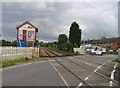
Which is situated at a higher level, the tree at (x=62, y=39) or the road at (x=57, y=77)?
the tree at (x=62, y=39)

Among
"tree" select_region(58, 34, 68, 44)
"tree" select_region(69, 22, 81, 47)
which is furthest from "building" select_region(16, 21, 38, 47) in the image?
"tree" select_region(58, 34, 68, 44)

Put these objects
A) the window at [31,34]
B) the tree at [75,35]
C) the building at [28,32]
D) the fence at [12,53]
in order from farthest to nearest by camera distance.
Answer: the tree at [75,35], the window at [31,34], the building at [28,32], the fence at [12,53]

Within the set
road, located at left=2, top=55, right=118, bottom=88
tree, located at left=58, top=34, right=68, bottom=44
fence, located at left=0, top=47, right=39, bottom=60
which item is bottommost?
road, located at left=2, top=55, right=118, bottom=88

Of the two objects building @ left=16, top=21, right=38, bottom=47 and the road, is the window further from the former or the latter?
the road

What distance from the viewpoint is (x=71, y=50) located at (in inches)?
3317

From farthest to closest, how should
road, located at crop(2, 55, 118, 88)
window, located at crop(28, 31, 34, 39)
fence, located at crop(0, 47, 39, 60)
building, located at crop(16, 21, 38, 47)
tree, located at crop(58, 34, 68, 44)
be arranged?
tree, located at crop(58, 34, 68, 44)
window, located at crop(28, 31, 34, 39)
building, located at crop(16, 21, 38, 47)
fence, located at crop(0, 47, 39, 60)
road, located at crop(2, 55, 118, 88)

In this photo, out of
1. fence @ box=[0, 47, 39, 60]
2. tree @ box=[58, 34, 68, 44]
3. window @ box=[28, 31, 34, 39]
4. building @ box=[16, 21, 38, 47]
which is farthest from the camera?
tree @ box=[58, 34, 68, 44]

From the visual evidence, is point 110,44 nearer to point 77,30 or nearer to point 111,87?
point 77,30

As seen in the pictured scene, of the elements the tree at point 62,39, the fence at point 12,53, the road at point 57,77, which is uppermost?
the tree at point 62,39

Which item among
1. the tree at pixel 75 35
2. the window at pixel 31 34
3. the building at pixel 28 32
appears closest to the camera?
the building at pixel 28 32

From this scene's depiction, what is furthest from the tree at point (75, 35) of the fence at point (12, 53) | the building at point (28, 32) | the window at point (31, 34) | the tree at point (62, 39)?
the fence at point (12, 53)

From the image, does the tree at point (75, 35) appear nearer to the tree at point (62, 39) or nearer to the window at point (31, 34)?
the tree at point (62, 39)

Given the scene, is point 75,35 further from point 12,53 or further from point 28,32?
point 12,53

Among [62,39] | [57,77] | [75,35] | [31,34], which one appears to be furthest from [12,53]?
[62,39]
